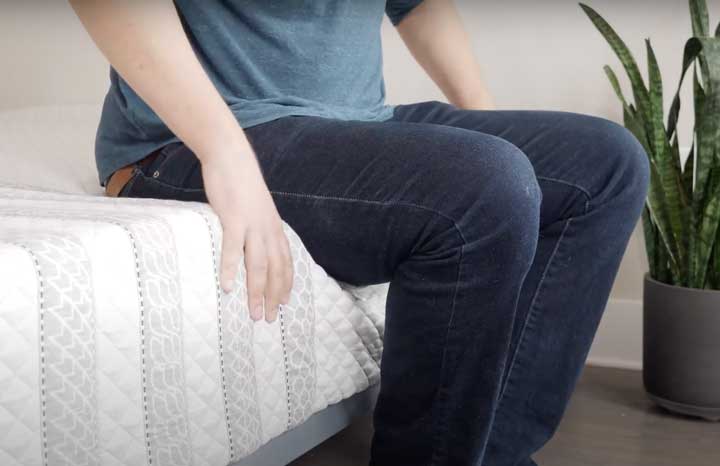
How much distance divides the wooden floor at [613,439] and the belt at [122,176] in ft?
1.54

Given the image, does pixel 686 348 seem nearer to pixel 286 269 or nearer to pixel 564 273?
pixel 564 273

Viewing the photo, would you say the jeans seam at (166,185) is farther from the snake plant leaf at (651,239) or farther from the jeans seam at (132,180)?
the snake plant leaf at (651,239)

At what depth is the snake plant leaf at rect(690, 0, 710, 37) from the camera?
1553 mm

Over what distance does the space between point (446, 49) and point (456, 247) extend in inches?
24.2

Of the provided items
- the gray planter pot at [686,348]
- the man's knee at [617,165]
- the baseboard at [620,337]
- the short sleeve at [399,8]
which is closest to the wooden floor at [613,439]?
the gray planter pot at [686,348]

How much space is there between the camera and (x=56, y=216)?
2.93 feet

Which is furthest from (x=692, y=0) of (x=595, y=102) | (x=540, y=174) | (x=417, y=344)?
(x=417, y=344)

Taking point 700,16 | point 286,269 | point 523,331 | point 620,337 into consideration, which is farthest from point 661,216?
point 286,269

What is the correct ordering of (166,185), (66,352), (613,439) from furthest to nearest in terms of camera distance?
(613,439) → (166,185) → (66,352)

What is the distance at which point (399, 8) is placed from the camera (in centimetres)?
146

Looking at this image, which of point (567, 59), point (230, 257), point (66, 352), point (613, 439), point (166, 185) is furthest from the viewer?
point (567, 59)

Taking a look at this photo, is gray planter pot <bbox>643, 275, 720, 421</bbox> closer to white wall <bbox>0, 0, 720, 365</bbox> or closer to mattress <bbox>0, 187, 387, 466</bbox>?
white wall <bbox>0, 0, 720, 365</bbox>

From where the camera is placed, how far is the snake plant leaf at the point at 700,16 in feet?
5.09

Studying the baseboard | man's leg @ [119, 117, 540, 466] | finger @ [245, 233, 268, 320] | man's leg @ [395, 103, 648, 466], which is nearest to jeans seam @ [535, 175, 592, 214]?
man's leg @ [395, 103, 648, 466]
